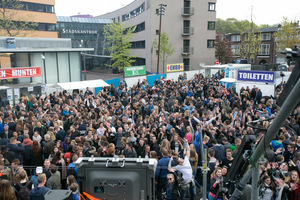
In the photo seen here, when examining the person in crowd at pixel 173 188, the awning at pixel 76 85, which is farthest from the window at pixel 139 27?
the person in crowd at pixel 173 188

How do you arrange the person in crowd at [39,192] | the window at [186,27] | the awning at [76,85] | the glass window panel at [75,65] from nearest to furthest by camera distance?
the person in crowd at [39,192] → the awning at [76,85] → the glass window panel at [75,65] → the window at [186,27]

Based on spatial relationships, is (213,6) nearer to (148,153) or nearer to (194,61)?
(194,61)

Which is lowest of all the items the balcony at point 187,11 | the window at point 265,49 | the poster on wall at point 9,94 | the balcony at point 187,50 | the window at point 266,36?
the poster on wall at point 9,94

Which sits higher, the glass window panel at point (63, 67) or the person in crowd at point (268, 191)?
the glass window panel at point (63, 67)

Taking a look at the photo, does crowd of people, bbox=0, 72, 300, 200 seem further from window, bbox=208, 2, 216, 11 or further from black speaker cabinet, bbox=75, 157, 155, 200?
window, bbox=208, 2, 216, 11

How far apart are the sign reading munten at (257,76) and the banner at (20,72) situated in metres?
16.1

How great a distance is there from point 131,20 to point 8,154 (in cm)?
4851

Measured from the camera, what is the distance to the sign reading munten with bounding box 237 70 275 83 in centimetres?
1898

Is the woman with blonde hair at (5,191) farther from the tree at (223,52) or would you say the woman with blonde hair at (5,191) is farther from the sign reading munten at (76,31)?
the tree at (223,52)

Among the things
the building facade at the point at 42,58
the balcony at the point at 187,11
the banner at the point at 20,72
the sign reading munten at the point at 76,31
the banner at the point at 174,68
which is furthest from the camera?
the sign reading munten at the point at 76,31

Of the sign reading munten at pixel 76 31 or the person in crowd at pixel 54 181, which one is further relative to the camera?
the sign reading munten at pixel 76 31

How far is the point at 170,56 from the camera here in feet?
144

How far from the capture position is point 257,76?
64.3 feet

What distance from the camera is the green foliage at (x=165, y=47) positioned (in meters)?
40.0
